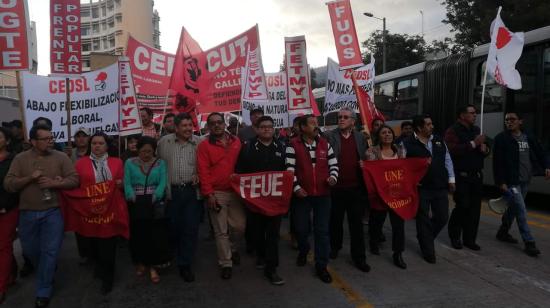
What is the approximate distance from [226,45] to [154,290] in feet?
14.8

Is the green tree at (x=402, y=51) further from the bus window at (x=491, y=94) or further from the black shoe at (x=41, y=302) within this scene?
the black shoe at (x=41, y=302)

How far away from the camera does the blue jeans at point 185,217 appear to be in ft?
15.5

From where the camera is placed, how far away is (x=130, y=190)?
452cm

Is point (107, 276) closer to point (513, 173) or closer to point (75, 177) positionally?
point (75, 177)

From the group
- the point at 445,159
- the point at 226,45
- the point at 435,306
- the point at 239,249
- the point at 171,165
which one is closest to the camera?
the point at 435,306

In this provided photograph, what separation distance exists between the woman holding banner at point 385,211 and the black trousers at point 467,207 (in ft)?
3.10

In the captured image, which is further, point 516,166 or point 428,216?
point 516,166

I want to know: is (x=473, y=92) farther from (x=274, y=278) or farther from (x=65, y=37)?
(x=65, y=37)

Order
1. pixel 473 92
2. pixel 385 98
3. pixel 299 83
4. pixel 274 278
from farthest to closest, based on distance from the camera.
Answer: pixel 385 98
pixel 473 92
pixel 299 83
pixel 274 278

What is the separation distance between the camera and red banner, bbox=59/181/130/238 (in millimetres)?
4418

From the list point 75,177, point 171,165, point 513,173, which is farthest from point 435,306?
point 75,177

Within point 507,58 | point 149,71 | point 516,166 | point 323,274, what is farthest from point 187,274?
point 507,58

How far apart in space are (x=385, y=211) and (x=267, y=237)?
5.29 feet

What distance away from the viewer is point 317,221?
4.66 metres
